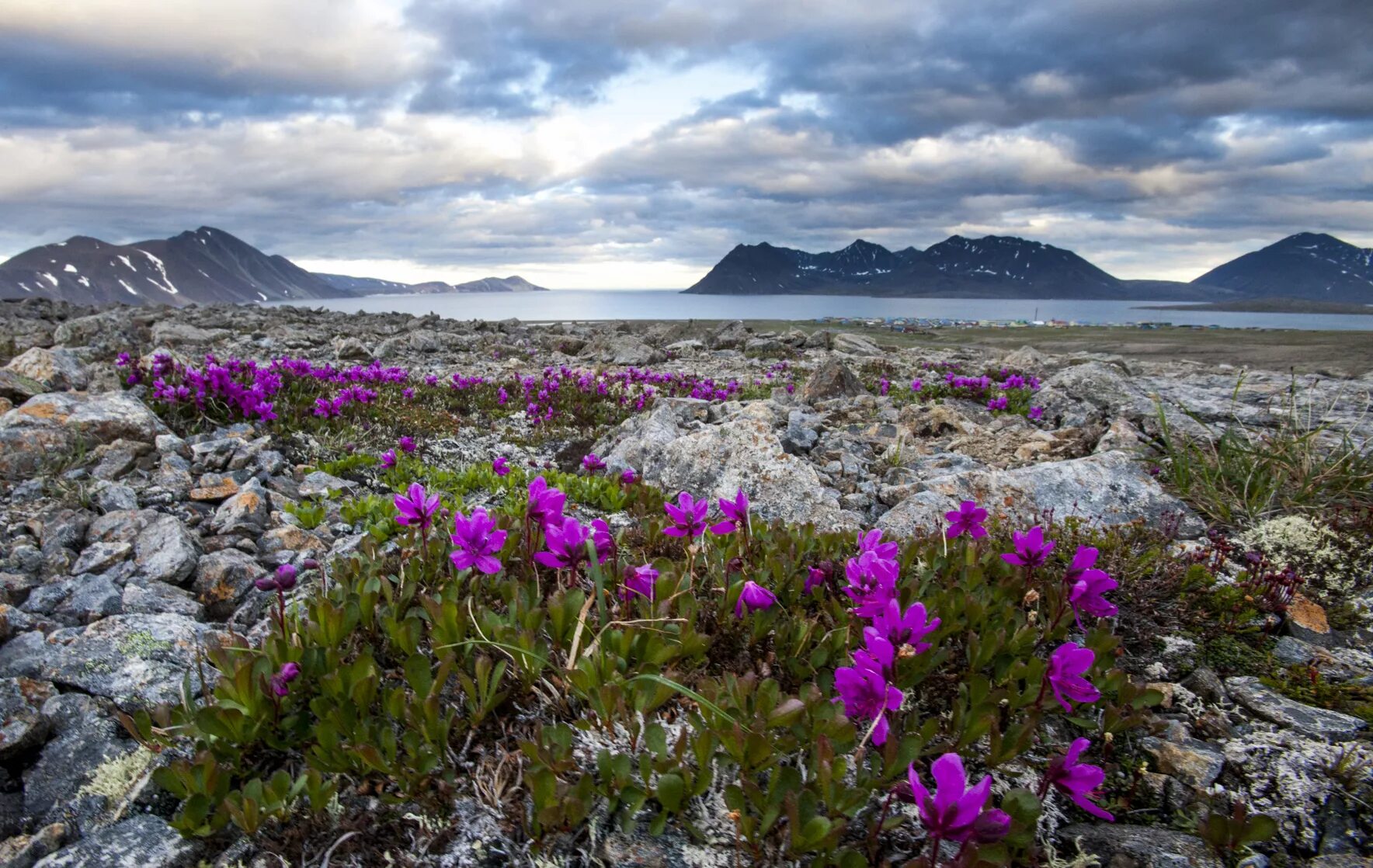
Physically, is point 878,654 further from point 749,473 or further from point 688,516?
point 749,473

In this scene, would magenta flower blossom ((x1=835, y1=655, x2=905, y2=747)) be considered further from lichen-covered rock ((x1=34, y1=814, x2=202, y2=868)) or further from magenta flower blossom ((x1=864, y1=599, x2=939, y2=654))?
lichen-covered rock ((x1=34, y1=814, x2=202, y2=868))

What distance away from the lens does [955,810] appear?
1.72 meters

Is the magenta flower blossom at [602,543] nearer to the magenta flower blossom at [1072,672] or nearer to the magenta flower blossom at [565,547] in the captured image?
the magenta flower blossom at [565,547]

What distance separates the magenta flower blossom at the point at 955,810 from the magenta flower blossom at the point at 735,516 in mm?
1590

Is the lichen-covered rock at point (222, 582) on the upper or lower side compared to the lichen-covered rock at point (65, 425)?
lower

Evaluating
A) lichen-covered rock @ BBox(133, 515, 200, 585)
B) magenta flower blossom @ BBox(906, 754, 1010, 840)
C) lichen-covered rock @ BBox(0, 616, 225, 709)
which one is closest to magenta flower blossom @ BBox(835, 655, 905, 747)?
magenta flower blossom @ BBox(906, 754, 1010, 840)

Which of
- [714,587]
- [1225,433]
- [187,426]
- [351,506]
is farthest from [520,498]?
[1225,433]

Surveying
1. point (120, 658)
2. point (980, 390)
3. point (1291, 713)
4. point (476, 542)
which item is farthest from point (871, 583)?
point (980, 390)

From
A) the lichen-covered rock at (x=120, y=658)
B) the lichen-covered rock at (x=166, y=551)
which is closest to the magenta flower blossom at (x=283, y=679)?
the lichen-covered rock at (x=120, y=658)

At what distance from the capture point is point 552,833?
2.15 meters

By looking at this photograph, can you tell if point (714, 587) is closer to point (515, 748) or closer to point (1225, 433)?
point (515, 748)

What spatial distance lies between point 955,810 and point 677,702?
1128 mm

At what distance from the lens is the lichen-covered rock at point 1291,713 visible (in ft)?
9.07

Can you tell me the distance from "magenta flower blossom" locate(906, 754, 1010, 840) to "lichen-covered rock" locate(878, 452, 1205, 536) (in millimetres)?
3573
